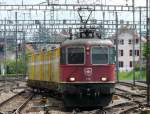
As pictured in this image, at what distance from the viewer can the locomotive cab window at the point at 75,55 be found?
2123cm

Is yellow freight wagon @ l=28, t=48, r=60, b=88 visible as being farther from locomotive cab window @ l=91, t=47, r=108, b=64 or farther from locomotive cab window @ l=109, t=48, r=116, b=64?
locomotive cab window @ l=109, t=48, r=116, b=64

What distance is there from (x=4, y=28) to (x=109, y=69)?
43248 mm

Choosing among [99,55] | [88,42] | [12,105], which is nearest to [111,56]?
[99,55]

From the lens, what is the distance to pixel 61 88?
2139 centimetres

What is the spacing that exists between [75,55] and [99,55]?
883 mm

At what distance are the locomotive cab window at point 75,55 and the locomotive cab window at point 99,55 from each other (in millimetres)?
403

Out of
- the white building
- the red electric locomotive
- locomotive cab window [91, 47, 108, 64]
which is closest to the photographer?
the red electric locomotive

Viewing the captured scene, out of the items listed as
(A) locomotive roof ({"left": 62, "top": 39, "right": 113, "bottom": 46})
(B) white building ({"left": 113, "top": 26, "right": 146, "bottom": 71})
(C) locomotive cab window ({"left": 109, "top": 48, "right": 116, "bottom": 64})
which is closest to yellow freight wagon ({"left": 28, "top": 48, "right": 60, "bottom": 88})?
(A) locomotive roof ({"left": 62, "top": 39, "right": 113, "bottom": 46})

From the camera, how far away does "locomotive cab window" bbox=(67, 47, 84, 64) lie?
21234 millimetres

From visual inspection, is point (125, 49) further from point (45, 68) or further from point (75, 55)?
point (75, 55)

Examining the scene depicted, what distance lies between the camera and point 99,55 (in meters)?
21.4

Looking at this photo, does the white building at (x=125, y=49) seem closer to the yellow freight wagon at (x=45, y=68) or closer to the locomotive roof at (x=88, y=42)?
the yellow freight wagon at (x=45, y=68)

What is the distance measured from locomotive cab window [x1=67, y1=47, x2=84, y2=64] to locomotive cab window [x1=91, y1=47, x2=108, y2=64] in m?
0.40

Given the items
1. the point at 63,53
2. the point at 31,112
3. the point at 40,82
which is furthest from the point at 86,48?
the point at 40,82
